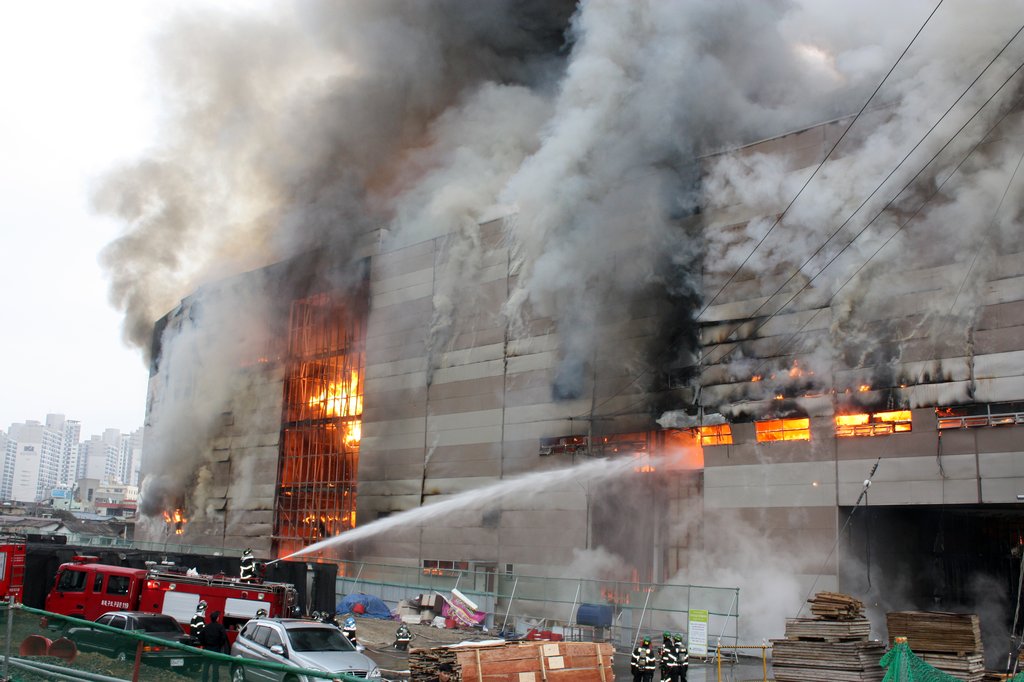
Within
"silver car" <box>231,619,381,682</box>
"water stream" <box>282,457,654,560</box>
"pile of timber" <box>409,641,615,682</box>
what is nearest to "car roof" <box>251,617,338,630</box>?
"silver car" <box>231,619,381,682</box>

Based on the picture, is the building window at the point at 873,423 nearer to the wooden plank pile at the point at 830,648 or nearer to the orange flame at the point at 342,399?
the wooden plank pile at the point at 830,648

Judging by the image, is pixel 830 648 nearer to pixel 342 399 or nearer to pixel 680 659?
pixel 680 659

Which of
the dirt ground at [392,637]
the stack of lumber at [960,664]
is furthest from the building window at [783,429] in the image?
the stack of lumber at [960,664]

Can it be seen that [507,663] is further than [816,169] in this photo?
No

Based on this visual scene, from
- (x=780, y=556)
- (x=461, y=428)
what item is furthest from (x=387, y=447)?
(x=780, y=556)

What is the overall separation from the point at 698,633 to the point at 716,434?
317 inches

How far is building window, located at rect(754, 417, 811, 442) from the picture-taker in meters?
21.4

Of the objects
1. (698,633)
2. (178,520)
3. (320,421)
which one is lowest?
(698,633)

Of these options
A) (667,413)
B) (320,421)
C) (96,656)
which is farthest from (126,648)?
A: (320,421)

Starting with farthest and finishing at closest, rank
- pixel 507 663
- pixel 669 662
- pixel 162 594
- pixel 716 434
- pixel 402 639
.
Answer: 1. pixel 716 434
2. pixel 402 639
3. pixel 162 594
4. pixel 669 662
5. pixel 507 663

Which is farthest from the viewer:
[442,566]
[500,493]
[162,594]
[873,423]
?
[442,566]

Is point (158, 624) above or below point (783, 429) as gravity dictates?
below

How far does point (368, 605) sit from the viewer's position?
24.1 meters

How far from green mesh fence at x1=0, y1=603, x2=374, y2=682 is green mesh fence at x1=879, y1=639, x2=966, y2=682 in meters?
6.29
